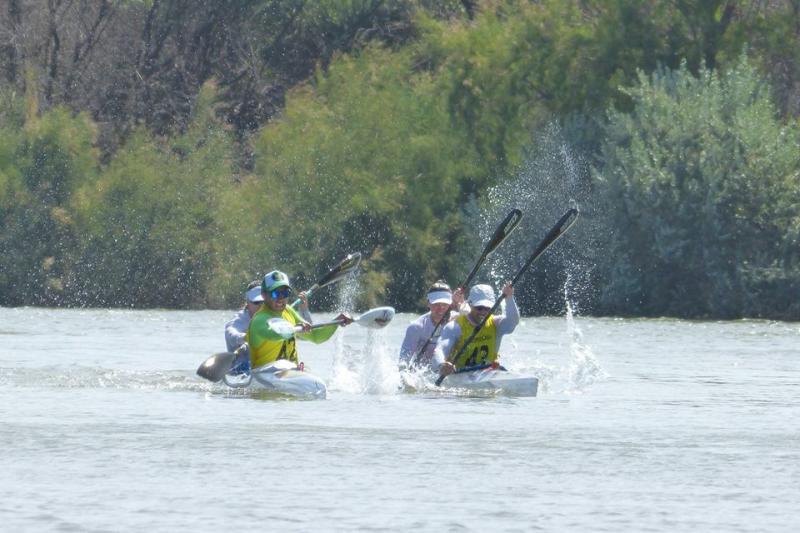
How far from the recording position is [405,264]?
2111 inches

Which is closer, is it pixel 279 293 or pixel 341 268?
pixel 279 293

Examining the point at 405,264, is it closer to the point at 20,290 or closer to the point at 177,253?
the point at 177,253

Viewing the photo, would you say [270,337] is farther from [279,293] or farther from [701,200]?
[701,200]

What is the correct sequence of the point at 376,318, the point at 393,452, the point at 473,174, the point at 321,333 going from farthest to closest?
the point at 473,174 < the point at 376,318 < the point at 321,333 < the point at 393,452

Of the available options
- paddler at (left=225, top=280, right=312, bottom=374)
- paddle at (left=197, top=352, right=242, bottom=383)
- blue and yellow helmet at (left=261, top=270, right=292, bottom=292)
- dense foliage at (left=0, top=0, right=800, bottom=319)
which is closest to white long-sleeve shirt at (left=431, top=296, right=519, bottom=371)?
paddler at (left=225, top=280, right=312, bottom=374)

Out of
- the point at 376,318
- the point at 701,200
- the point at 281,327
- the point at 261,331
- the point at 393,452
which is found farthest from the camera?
the point at 701,200

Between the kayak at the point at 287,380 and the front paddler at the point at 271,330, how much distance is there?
12 centimetres

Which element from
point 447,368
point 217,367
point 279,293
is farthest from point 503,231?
point 279,293

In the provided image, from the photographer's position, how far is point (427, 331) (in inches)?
950

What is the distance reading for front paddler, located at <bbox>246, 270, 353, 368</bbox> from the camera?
21875 mm

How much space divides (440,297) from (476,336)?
103 cm

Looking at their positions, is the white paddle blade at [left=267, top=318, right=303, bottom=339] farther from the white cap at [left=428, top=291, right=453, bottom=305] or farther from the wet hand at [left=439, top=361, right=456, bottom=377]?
the white cap at [left=428, top=291, right=453, bottom=305]

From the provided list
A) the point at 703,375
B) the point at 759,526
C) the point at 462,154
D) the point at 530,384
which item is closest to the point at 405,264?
the point at 462,154

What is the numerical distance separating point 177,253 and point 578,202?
36.1 ft
